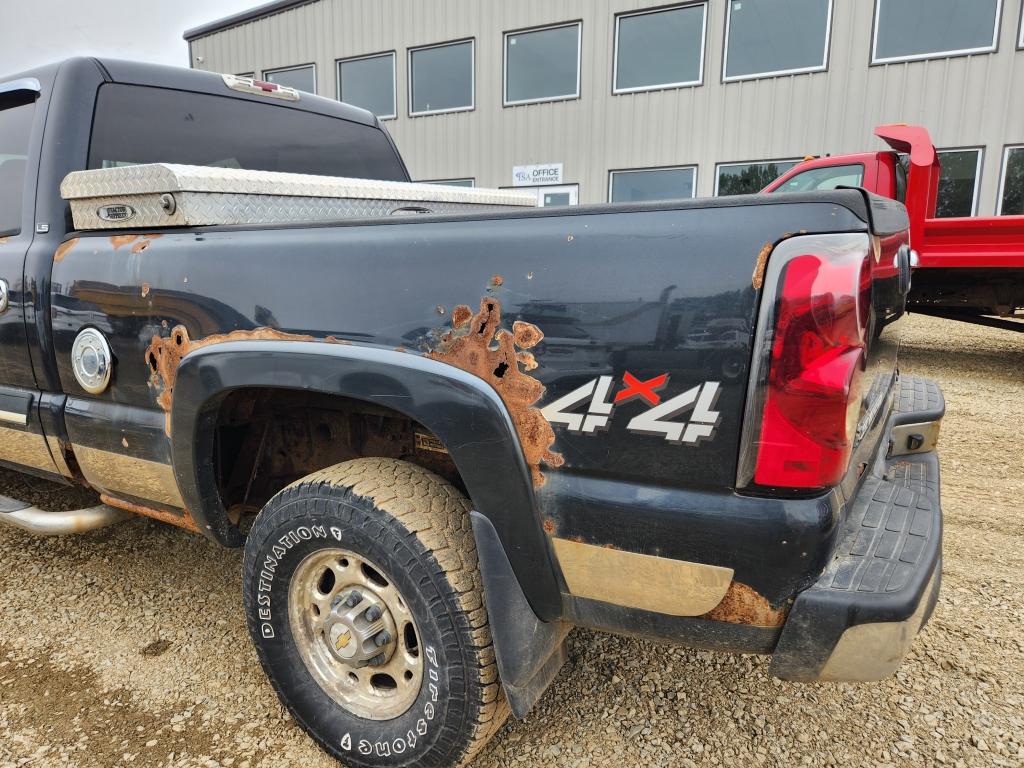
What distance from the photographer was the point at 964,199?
10.2 metres

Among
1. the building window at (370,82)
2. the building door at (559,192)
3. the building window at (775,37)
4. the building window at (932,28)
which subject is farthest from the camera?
the building window at (370,82)

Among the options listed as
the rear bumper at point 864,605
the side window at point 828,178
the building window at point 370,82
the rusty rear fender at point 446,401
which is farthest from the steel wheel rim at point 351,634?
the building window at point 370,82

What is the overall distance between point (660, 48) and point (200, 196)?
449 inches

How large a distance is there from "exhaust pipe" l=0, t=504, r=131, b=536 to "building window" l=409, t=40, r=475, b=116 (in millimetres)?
12348

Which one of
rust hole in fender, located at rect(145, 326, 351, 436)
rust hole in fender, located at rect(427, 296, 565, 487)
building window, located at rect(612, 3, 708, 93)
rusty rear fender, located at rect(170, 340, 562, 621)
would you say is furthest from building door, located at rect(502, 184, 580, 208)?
rust hole in fender, located at rect(427, 296, 565, 487)

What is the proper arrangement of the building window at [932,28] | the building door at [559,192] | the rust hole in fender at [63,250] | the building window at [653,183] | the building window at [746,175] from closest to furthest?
the rust hole in fender at [63,250], the building window at [932,28], the building window at [746,175], the building window at [653,183], the building door at [559,192]

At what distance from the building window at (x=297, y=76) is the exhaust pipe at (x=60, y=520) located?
46.9 feet

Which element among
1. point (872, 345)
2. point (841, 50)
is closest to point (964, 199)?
point (841, 50)

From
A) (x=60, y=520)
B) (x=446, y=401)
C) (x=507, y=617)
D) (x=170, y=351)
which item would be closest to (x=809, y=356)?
(x=446, y=401)

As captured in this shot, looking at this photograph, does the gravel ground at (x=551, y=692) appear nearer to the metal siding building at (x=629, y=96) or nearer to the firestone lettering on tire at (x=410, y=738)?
the firestone lettering on tire at (x=410, y=738)

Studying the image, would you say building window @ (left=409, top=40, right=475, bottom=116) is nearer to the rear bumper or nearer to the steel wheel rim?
the steel wheel rim

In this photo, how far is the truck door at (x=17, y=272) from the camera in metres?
2.28

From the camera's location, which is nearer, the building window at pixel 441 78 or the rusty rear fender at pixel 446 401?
the rusty rear fender at pixel 446 401

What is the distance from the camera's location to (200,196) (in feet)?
6.28
